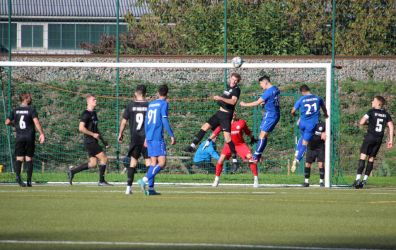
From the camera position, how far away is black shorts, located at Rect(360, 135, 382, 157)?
21906mm

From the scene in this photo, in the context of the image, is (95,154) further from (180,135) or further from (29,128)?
(180,135)

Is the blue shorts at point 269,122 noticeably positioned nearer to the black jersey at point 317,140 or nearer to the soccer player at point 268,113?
the soccer player at point 268,113

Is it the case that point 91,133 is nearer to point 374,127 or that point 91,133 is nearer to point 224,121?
point 224,121

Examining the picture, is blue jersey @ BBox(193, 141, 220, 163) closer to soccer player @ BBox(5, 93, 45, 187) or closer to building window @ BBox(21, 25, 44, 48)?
soccer player @ BBox(5, 93, 45, 187)

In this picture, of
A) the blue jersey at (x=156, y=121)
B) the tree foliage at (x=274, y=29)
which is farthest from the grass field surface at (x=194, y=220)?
the tree foliage at (x=274, y=29)

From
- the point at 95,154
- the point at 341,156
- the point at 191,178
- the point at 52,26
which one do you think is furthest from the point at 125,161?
the point at 52,26

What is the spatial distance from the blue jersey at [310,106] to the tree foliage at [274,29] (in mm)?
6102

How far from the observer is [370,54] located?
29.6 m

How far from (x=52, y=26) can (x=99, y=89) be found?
9234 millimetres

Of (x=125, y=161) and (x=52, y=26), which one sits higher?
(x=52, y=26)

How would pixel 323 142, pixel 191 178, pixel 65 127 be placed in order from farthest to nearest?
1. pixel 65 127
2. pixel 191 178
3. pixel 323 142

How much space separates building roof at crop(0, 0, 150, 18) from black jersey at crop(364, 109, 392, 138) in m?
11.6

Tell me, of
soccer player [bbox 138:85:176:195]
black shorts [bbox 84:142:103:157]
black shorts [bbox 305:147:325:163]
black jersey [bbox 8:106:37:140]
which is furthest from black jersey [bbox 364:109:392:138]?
black jersey [bbox 8:106:37:140]

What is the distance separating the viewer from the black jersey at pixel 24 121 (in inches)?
846
